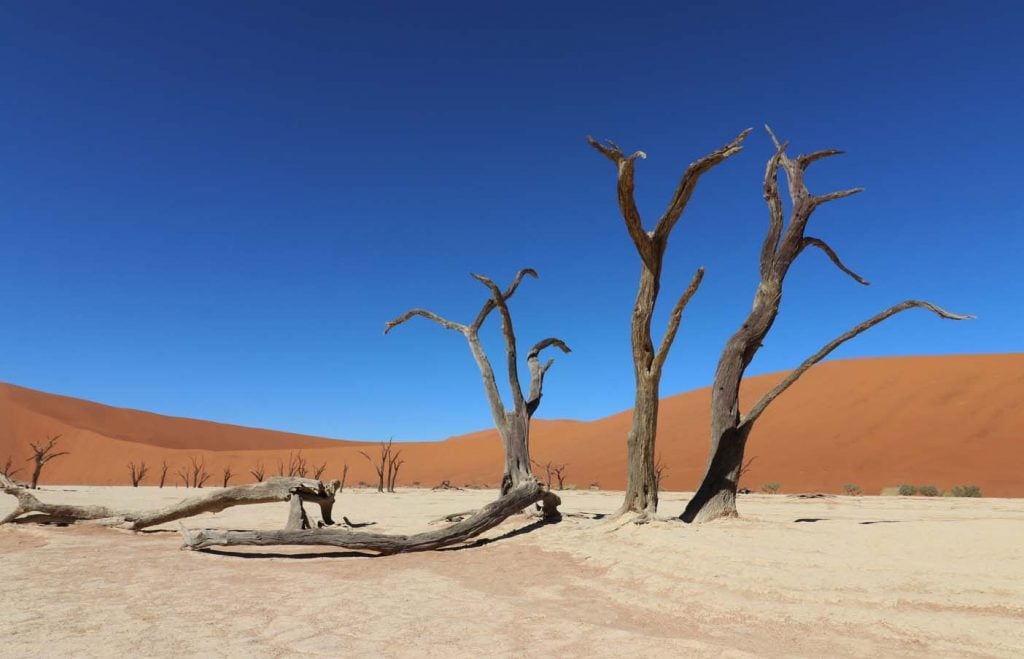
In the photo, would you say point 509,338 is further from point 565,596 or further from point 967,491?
point 967,491

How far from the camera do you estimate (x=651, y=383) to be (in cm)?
904

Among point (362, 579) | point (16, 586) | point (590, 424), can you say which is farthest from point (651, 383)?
point (590, 424)

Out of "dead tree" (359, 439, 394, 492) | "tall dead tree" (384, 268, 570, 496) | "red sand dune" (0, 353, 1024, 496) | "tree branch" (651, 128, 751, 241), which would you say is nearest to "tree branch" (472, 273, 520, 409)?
"tall dead tree" (384, 268, 570, 496)

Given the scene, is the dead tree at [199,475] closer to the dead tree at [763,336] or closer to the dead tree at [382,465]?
the dead tree at [382,465]

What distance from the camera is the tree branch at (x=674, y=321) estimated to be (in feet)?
28.7

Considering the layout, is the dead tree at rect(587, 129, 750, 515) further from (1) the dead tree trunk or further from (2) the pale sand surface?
(1) the dead tree trunk

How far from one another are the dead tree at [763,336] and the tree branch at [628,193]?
2.04m

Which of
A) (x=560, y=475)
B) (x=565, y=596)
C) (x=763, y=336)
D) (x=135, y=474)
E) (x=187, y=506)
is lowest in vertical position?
(x=565, y=596)

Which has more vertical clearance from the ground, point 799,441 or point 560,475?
point 799,441

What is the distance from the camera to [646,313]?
9.11 m

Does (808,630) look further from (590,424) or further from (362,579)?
(590,424)

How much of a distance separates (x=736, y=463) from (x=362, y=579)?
558 centimetres

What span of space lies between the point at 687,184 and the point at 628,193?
854mm

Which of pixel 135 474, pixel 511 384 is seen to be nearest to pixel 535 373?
pixel 511 384
